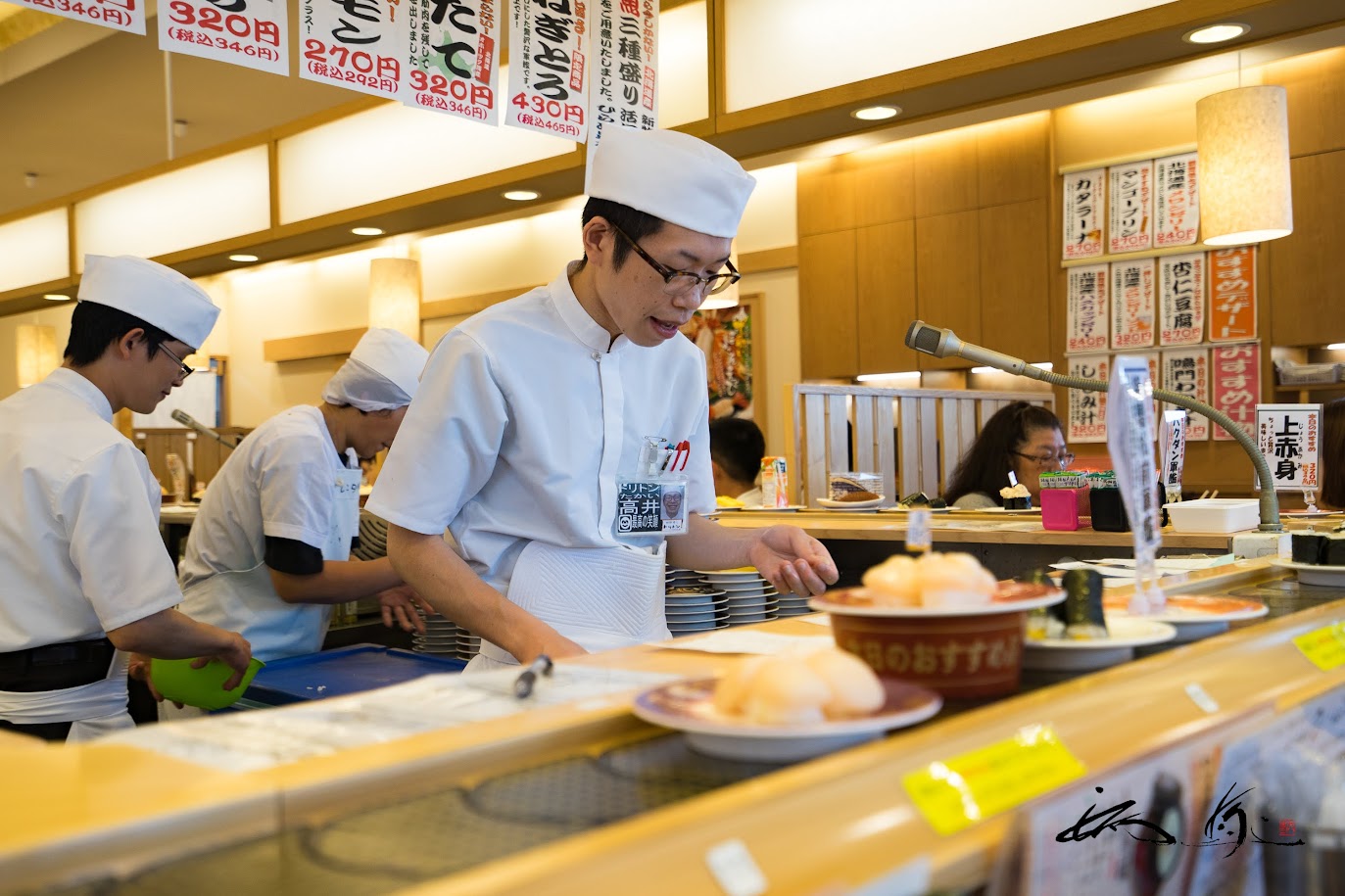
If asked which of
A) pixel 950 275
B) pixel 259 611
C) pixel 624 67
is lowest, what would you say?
pixel 259 611

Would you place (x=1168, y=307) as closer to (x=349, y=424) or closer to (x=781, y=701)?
(x=349, y=424)

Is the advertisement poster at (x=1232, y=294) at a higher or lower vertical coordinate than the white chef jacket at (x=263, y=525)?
higher

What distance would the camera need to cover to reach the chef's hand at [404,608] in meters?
3.26

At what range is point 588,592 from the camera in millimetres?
1961

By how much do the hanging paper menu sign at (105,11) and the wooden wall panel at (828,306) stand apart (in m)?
4.69

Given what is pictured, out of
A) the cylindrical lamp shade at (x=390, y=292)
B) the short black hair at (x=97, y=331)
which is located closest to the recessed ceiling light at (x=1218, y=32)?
the short black hair at (x=97, y=331)

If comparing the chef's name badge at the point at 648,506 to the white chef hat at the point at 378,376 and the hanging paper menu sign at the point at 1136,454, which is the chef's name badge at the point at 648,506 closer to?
the hanging paper menu sign at the point at 1136,454

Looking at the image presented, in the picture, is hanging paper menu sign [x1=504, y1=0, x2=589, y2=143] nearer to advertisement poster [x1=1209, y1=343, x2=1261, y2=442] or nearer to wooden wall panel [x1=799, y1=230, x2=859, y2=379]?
wooden wall panel [x1=799, y1=230, x2=859, y2=379]

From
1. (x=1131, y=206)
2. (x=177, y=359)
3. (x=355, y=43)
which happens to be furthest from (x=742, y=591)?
(x=1131, y=206)

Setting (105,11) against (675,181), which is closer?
(675,181)

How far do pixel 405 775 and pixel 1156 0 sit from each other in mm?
4809

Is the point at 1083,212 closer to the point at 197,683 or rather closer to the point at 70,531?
the point at 197,683

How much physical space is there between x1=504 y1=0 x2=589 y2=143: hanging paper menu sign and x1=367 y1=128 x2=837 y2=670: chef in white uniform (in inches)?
100

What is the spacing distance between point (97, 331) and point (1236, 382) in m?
5.34
